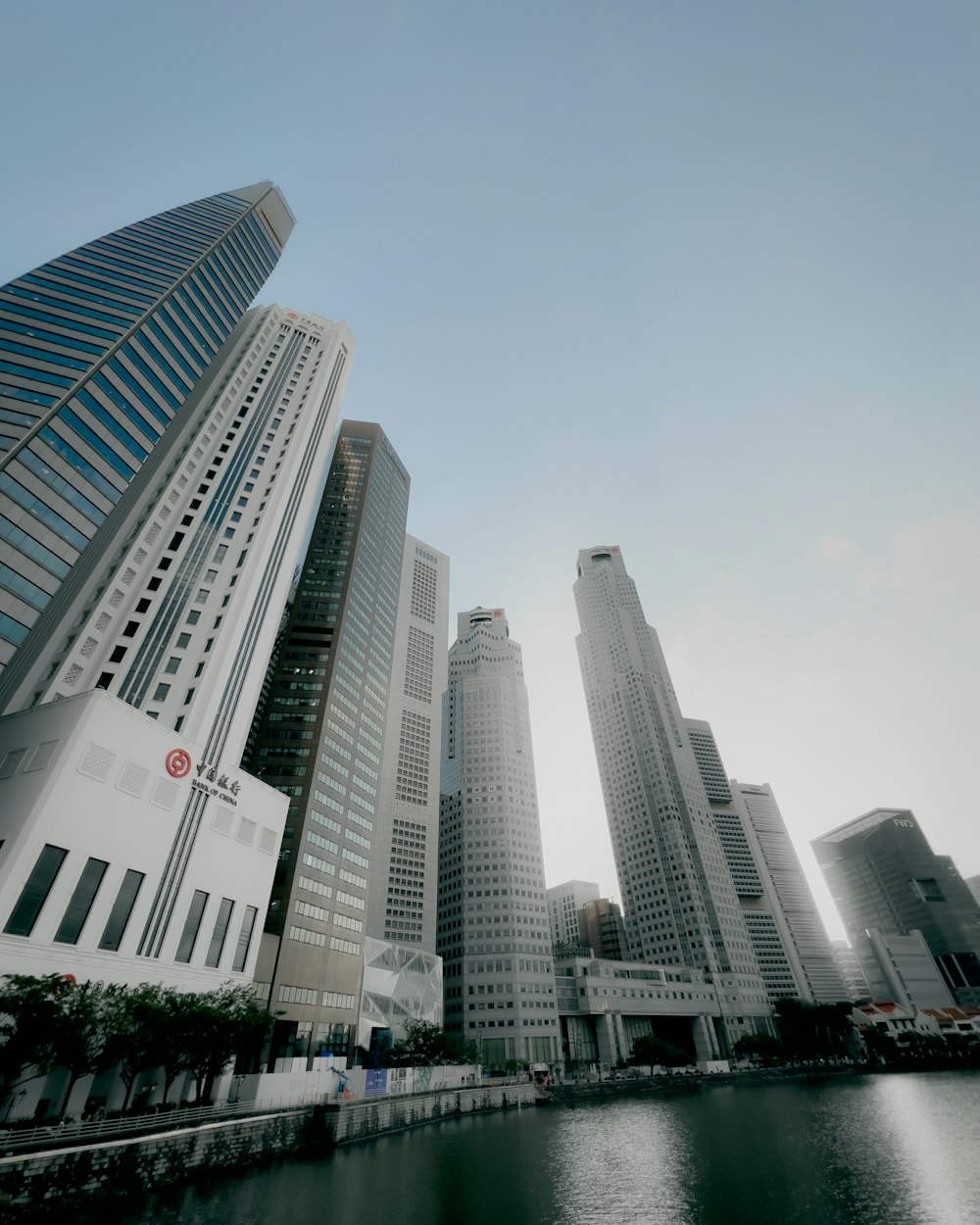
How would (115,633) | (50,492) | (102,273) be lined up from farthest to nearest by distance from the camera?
1. (102,273)
2. (115,633)
3. (50,492)

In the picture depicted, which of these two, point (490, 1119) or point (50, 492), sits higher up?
point (50, 492)

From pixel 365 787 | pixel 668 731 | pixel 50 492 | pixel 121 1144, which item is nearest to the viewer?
pixel 121 1144

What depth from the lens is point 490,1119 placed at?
66812 mm

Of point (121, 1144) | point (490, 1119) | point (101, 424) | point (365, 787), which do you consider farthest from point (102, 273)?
point (490, 1119)

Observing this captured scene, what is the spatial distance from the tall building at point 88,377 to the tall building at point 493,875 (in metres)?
111

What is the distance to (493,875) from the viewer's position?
146m

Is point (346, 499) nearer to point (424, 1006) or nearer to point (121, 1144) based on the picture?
point (424, 1006)

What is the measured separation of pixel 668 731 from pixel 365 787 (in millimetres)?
121958

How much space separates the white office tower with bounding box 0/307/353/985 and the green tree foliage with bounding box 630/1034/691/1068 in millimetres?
94744

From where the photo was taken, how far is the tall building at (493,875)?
416ft

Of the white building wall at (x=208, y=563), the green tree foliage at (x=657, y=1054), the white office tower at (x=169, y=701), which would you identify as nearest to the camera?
the white office tower at (x=169, y=701)

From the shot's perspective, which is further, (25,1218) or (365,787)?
(365,787)

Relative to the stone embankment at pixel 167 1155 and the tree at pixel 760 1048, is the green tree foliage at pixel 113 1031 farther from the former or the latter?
the tree at pixel 760 1048

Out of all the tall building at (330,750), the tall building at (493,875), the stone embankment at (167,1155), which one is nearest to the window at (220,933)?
the stone embankment at (167,1155)
